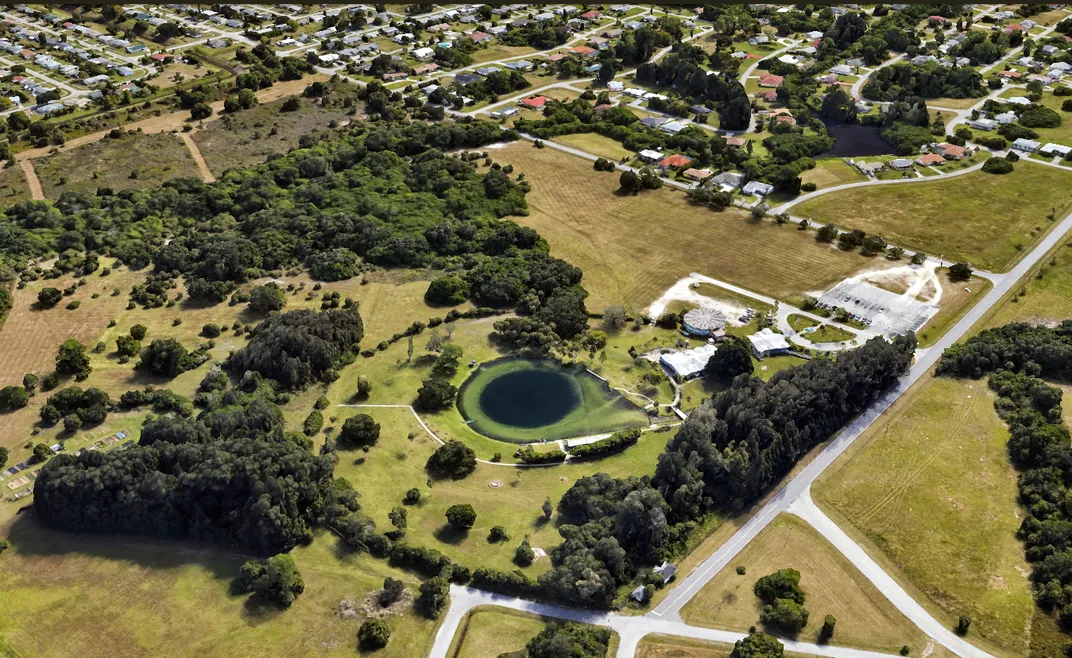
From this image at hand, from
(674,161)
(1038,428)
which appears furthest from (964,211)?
(1038,428)

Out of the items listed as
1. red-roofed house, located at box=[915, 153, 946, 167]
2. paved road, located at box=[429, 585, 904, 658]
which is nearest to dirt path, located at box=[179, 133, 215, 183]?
paved road, located at box=[429, 585, 904, 658]

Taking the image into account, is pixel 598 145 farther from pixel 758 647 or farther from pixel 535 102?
pixel 758 647

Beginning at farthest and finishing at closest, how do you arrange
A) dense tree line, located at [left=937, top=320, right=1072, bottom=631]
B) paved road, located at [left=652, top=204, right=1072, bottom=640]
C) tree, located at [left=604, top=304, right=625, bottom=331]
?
A: tree, located at [left=604, top=304, right=625, bottom=331], paved road, located at [left=652, top=204, right=1072, bottom=640], dense tree line, located at [left=937, top=320, right=1072, bottom=631]

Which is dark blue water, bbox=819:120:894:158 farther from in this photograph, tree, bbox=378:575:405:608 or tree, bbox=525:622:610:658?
tree, bbox=378:575:405:608

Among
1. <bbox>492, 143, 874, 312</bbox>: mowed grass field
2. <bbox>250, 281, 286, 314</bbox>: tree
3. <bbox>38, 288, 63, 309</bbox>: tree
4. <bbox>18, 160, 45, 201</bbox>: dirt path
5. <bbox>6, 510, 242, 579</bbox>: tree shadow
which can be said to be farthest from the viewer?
<bbox>18, 160, 45, 201</bbox>: dirt path

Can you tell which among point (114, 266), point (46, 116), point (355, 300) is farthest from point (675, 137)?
point (46, 116)

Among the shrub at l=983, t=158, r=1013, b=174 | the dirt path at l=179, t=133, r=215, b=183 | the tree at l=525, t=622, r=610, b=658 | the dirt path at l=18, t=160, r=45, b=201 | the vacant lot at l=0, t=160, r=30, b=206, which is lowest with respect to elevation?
the vacant lot at l=0, t=160, r=30, b=206

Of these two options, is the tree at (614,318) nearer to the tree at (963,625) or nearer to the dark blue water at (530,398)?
the dark blue water at (530,398)

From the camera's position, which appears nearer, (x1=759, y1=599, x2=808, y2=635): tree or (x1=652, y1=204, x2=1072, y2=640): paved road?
(x1=759, y1=599, x2=808, y2=635): tree

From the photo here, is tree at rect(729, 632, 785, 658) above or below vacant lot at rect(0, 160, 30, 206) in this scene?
above
